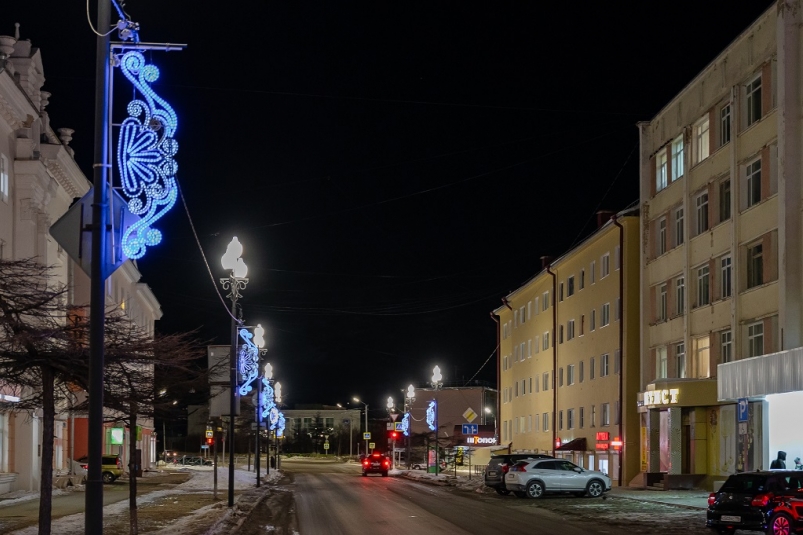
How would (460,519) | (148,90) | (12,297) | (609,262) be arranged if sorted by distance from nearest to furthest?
(12,297), (148,90), (460,519), (609,262)

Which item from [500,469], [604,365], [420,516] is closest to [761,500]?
[420,516]

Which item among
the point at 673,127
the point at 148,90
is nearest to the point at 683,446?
the point at 673,127

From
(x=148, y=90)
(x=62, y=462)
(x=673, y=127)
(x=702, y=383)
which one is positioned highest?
(x=673, y=127)

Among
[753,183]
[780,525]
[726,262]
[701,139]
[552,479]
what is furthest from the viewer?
[701,139]

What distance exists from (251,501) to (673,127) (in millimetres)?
24765

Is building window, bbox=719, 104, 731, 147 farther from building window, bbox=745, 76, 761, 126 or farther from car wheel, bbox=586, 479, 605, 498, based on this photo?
car wheel, bbox=586, 479, 605, 498

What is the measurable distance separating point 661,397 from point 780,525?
76.6 feet

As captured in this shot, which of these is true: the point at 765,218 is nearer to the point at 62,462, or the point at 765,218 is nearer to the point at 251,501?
the point at 251,501

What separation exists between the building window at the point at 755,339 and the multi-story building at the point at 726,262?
0.21ft

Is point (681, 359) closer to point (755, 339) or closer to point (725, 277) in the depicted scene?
point (725, 277)

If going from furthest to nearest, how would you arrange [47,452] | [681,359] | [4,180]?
1. [681,359]
2. [4,180]
3. [47,452]

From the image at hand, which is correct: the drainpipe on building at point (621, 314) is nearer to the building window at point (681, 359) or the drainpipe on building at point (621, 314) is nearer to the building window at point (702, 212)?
the building window at point (681, 359)

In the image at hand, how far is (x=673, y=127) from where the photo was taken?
46.6m

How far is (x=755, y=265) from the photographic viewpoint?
38.3 metres
